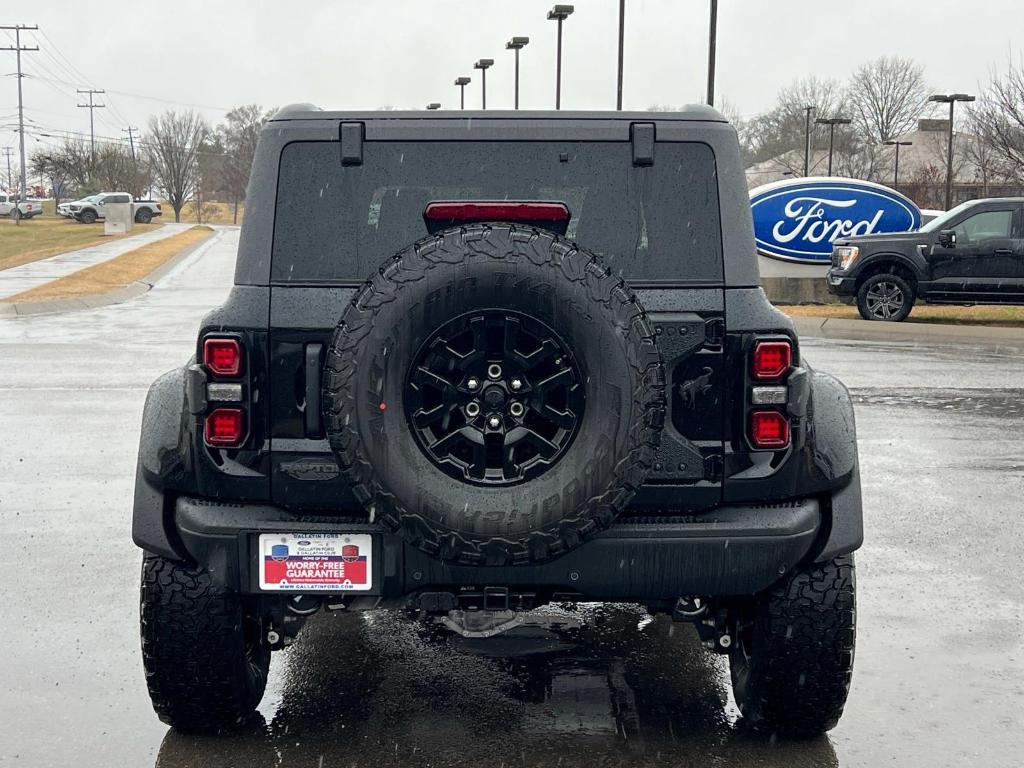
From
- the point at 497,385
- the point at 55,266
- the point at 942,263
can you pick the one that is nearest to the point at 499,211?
the point at 497,385

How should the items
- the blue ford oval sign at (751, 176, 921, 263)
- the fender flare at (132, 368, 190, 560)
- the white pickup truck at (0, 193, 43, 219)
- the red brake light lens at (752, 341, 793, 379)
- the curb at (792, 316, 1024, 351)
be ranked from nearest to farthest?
the red brake light lens at (752, 341, 793, 379) < the fender flare at (132, 368, 190, 560) < the curb at (792, 316, 1024, 351) < the blue ford oval sign at (751, 176, 921, 263) < the white pickup truck at (0, 193, 43, 219)

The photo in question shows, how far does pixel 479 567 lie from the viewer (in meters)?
3.67

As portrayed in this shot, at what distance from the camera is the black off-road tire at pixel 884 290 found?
20.6m

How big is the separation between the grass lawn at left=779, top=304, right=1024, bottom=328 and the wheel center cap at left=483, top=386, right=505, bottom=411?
18710mm

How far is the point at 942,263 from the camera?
65.9 ft

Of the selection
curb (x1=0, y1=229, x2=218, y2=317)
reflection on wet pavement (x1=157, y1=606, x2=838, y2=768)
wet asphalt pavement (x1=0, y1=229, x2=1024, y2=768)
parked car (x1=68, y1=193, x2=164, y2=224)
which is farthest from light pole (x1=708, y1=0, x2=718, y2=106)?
parked car (x1=68, y1=193, x2=164, y2=224)

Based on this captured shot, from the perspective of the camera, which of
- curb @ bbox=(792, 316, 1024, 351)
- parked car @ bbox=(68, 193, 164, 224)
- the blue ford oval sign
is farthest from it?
parked car @ bbox=(68, 193, 164, 224)

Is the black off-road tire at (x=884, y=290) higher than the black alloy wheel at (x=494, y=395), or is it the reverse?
the black alloy wheel at (x=494, y=395)

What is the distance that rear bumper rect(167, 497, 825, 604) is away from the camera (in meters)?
3.70

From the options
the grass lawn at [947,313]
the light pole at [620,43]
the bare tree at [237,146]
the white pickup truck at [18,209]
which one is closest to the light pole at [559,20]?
the light pole at [620,43]

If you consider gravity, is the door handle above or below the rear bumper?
above

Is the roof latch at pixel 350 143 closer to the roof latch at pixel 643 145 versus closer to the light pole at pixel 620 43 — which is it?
the roof latch at pixel 643 145

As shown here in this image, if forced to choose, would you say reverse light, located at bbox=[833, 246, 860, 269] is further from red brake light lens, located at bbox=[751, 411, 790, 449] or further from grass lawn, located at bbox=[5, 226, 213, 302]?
red brake light lens, located at bbox=[751, 411, 790, 449]

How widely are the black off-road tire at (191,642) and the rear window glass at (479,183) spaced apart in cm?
103
